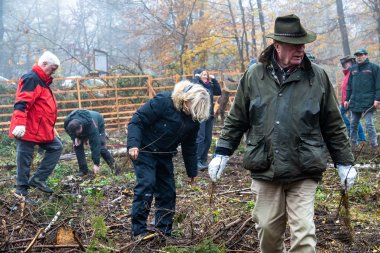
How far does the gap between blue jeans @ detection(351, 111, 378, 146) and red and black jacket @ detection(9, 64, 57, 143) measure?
6128mm

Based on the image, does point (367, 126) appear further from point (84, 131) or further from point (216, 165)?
point (216, 165)

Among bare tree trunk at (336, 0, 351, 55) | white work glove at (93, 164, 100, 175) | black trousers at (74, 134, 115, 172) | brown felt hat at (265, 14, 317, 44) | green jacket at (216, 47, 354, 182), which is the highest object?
bare tree trunk at (336, 0, 351, 55)

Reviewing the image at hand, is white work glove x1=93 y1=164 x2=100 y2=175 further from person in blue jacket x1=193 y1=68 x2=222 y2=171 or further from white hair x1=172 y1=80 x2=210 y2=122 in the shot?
white hair x1=172 y1=80 x2=210 y2=122

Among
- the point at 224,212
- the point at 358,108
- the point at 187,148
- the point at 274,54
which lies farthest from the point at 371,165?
the point at 274,54

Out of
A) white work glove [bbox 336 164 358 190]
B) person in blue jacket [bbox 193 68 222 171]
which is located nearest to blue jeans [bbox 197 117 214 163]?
person in blue jacket [bbox 193 68 222 171]

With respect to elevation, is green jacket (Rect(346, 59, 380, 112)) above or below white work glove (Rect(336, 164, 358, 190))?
above

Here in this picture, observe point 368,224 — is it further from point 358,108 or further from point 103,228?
point 358,108

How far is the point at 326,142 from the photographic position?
11.6 feet

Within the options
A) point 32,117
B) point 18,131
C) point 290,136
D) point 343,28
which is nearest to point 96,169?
point 32,117

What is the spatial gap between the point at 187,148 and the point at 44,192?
98.2 inches

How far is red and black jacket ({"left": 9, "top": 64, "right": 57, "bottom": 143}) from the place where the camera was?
5668mm

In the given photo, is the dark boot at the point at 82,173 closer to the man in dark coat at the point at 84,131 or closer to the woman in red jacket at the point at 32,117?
the man in dark coat at the point at 84,131

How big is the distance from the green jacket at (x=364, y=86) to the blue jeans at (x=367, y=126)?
0.14 m

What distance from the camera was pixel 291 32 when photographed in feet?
11.0
